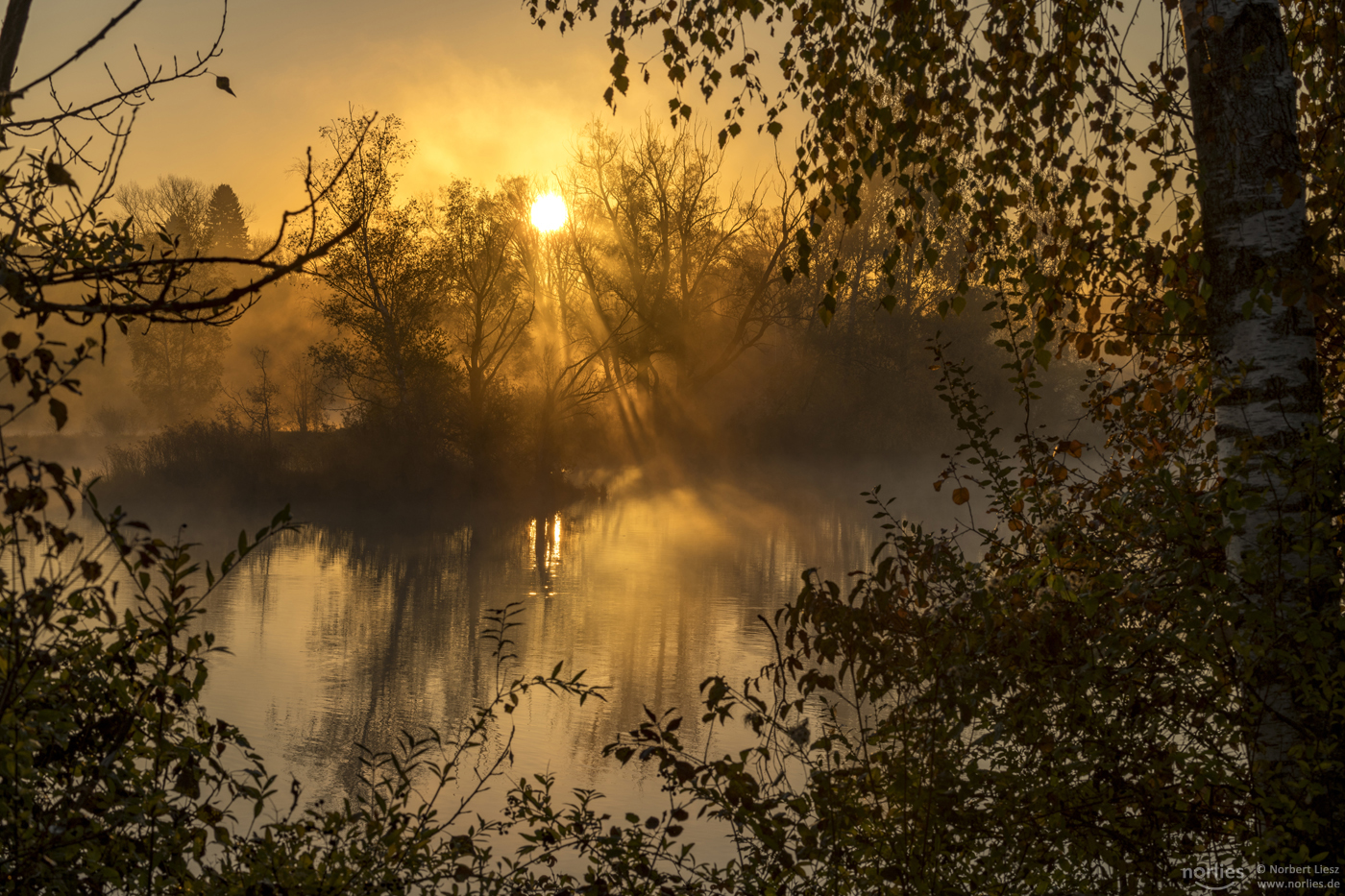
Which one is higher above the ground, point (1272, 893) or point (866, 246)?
point (866, 246)

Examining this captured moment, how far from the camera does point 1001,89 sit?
3910mm

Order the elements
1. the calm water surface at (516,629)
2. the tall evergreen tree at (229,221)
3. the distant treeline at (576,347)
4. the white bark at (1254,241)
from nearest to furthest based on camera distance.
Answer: the white bark at (1254,241) < the calm water surface at (516,629) < the distant treeline at (576,347) < the tall evergreen tree at (229,221)

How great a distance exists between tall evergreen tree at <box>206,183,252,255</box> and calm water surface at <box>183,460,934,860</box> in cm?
4040

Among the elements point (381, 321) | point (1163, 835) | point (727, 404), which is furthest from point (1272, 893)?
point (727, 404)

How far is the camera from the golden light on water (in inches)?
1224

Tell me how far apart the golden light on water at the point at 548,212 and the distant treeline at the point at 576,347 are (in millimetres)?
217

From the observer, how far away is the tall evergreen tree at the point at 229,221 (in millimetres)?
55688

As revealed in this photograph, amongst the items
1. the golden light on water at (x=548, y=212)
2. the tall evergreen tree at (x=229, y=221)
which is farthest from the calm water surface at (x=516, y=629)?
the tall evergreen tree at (x=229, y=221)

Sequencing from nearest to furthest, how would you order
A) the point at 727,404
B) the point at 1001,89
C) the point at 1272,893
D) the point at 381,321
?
the point at 1272,893, the point at 1001,89, the point at 381,321, the point at 727,404

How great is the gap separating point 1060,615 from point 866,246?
1270 inches

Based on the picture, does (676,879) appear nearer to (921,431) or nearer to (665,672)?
(665,672)

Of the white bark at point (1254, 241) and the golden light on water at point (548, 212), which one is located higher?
the golden light on water at point (548, 212)

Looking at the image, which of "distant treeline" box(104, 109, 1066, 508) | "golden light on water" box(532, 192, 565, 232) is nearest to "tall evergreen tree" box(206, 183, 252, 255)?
"distant treeline" box(104, 109, 1066, 508)

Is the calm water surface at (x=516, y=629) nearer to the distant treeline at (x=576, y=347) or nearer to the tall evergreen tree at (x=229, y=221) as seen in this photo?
the distant treeline at (x=576, y=347)
